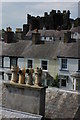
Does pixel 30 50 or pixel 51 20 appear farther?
pixel 51 20

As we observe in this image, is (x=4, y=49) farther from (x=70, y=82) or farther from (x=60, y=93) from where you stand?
(x=60, y=93)

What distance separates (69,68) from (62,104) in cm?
1657

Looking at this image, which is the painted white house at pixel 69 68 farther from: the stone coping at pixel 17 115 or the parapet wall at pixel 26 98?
the stone coping at pixel 17 115

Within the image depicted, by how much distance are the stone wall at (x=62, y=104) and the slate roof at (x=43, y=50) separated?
15732 mm

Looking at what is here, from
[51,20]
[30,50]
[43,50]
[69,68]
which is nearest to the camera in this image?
[69,68]

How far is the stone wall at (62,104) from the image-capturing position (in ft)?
25.1

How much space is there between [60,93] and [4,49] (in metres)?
20.2

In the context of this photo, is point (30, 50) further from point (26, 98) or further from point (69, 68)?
point (26, 98)

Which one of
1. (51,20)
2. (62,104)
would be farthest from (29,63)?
(51,20)

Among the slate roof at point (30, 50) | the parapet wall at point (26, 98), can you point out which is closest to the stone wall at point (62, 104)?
the parapet wall at point (26, 98)

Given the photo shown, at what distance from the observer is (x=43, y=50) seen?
26188mm

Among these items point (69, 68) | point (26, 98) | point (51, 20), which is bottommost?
point (26, 98)

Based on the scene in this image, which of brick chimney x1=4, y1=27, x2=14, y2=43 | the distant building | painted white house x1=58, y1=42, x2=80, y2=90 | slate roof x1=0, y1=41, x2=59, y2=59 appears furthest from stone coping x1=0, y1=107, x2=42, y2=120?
the distant building

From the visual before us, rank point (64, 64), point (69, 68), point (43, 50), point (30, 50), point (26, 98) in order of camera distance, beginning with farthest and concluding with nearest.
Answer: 1. point (30, 50)
2. point (43, 50)
3. point (64, 64)
4. point (69, 68)
5. point (26, 98)
